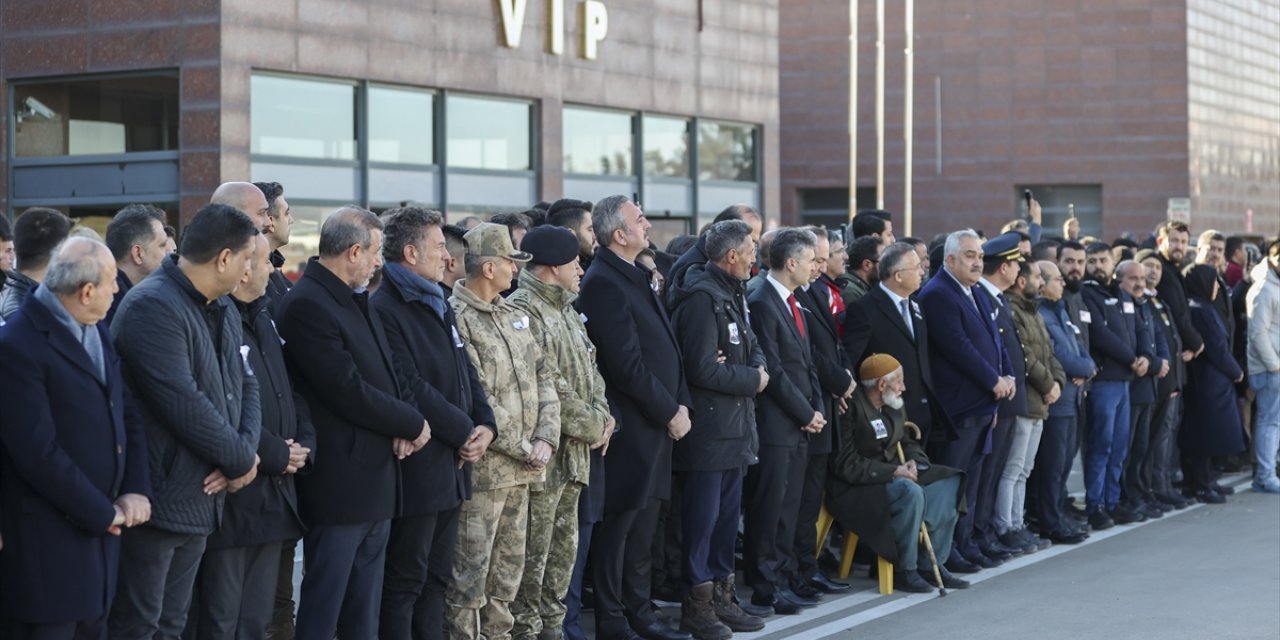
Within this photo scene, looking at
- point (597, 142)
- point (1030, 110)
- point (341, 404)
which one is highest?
point (1030, 110)

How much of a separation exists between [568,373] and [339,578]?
5.62 feet

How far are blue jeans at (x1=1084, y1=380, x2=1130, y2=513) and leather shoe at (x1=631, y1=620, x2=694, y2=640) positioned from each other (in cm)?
526

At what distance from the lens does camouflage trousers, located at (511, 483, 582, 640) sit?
7.85 m

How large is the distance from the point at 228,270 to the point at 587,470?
2433mm

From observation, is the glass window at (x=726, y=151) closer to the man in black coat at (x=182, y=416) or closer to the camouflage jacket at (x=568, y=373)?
the camouflage jacket at (x=568, y=373)

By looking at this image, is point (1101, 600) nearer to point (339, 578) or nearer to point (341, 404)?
point (339, 578)

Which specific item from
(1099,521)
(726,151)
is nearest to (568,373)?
(1099,521)

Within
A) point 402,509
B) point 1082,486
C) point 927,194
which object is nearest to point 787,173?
point 927,194

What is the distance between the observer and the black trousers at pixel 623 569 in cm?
845

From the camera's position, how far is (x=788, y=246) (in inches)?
382

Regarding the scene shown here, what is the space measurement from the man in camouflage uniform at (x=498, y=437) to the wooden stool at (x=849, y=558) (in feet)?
10.1

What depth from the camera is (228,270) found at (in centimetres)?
616

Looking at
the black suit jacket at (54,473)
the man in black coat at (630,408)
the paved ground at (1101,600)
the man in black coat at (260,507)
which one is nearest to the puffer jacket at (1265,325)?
the paved ground at (1101,600)

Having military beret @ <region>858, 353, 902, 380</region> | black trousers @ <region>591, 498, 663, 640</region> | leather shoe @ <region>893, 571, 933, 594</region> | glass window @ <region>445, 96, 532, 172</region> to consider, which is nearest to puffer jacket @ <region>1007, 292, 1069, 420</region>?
military beret @ <region>858, 353, 902, 380</region>
